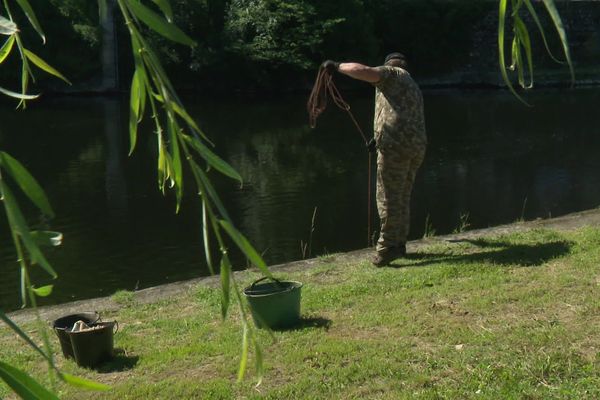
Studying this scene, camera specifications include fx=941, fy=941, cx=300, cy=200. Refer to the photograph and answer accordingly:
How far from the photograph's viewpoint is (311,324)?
5.67 metres

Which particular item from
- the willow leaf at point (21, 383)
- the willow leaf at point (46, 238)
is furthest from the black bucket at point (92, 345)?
the willow leaf at point (21, 383)

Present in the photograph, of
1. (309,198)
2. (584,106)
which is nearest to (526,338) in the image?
(309,198)

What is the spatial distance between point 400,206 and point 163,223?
6636 mm

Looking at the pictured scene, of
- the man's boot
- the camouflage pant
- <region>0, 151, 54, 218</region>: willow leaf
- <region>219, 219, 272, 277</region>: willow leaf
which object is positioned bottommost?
the man's boot

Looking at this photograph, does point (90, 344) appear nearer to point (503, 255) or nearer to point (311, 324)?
point (311, 324)

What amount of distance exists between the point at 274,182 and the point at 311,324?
11.2 metres

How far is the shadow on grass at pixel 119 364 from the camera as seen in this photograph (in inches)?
203

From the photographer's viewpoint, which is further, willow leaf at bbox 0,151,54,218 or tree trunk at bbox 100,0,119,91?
tree trunk at bbox 100,0,119,91

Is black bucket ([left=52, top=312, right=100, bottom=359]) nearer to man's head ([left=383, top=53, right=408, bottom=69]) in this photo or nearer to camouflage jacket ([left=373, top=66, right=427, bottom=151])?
camouflage jacket ([left=373, top=66, right=427, bottom=151])

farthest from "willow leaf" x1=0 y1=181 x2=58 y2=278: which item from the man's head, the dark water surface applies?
the dark water surface

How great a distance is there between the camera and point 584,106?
94.0ft

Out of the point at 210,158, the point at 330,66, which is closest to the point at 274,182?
the point at 330,66

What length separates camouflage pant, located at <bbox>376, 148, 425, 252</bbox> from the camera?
7.51 metres

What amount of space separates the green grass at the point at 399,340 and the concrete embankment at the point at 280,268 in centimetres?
25
